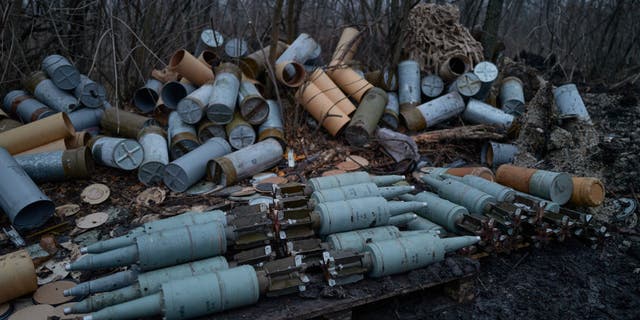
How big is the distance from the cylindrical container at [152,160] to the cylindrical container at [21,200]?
2.96ft

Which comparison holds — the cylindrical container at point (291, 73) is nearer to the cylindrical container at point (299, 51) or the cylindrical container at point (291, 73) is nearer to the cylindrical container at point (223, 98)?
the cylindrical container at point (299, 51)

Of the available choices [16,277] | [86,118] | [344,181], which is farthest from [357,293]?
[86,118]

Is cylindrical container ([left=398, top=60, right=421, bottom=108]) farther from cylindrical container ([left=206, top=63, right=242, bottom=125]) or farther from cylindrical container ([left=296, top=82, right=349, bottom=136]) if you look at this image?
cylindrical container ([left=206, top=63, right=242, bottom=125])

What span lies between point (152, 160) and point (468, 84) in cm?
406

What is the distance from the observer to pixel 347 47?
6258mm

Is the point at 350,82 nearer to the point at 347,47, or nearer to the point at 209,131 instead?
the point at 347,47

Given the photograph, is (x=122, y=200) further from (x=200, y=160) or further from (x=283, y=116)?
(x=283, y=116)

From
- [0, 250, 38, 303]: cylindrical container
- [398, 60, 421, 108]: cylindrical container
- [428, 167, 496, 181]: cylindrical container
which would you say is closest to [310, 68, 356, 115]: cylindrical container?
[398, 60, 421, 108]: cylindrical container

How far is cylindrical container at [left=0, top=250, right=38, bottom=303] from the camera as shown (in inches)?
109

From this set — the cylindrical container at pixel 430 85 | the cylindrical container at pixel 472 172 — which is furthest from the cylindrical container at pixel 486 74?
the cylindrical container at pixel 472 172

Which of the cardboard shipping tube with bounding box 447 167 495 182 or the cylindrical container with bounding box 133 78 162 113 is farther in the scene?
the cylindrical container with bounding box 133 78 162 113

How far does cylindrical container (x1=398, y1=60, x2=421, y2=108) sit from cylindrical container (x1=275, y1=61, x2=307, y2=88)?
133 centimetres

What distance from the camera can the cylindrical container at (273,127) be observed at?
4988 millimetres

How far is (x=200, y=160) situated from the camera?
4.47m
